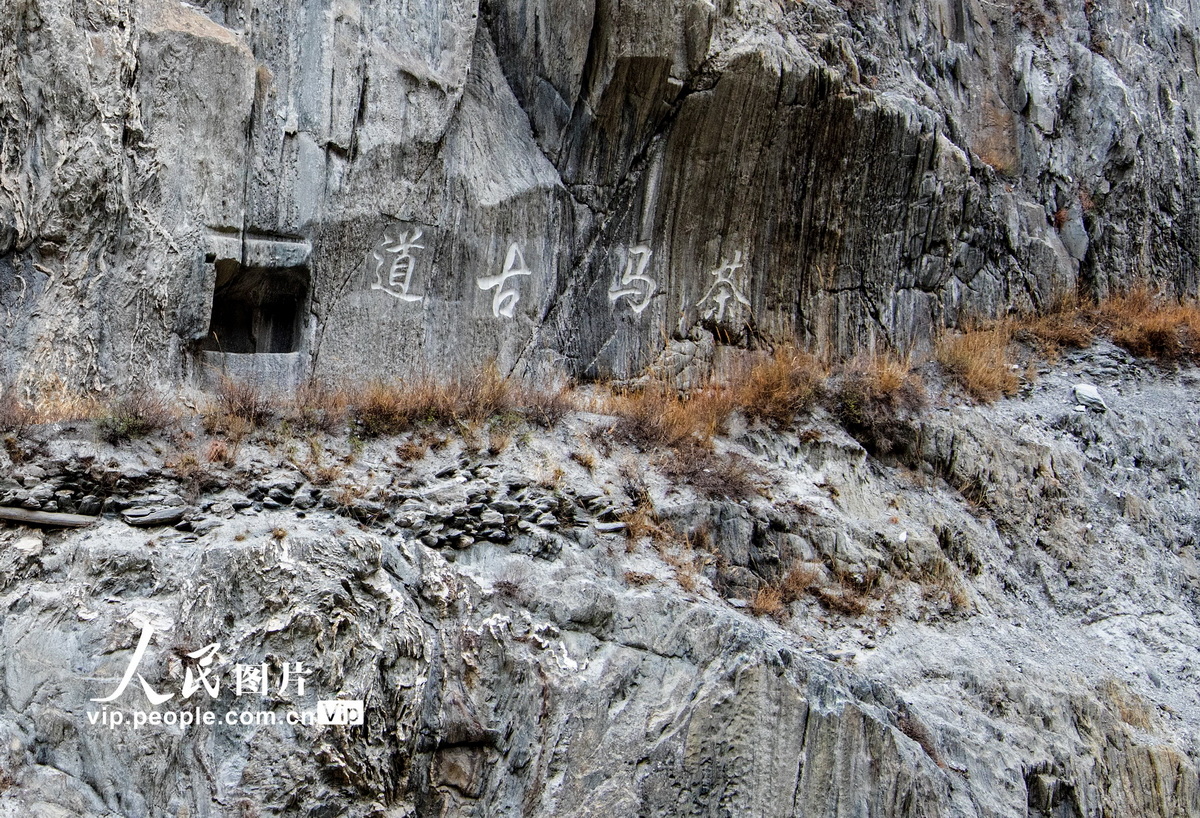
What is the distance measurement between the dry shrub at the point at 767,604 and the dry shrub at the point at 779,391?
86.2 inches

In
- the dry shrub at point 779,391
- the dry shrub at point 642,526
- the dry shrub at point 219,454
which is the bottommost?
the dry shrub at point 642,526

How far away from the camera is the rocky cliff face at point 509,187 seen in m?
9.56

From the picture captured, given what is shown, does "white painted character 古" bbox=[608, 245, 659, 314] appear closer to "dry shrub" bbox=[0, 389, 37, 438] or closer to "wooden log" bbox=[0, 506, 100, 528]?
"dry shrub" bbox=[0, 389, 37, 438]

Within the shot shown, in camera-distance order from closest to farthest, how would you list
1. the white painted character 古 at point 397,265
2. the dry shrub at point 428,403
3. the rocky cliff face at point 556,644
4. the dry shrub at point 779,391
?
the rocky cliff face at point 556,644 < the dry shrub at point 428,403 < the dry shrub at point 779,391 < the white painted character 古 at point 397,265

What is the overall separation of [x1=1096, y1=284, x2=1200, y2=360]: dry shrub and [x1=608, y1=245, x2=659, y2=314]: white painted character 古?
5.12 meters

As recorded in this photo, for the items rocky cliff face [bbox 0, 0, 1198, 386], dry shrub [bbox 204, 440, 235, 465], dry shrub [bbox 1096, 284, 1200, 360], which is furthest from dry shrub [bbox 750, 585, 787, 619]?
dry shrub [bbox 1096, 284, 1200, 360]

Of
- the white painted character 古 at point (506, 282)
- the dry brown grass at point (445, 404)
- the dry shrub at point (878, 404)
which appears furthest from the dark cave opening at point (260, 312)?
the dry shrub at point (878, 404)

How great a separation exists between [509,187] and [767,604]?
15.3ft

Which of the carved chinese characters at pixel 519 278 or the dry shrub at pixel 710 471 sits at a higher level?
the carved chinese characters at pixel 519 278

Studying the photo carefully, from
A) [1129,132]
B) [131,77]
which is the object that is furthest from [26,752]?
[1129,132]

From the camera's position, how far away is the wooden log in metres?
7.69

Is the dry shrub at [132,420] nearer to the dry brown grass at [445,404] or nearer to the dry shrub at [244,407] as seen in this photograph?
the dry shrub at [244,407]

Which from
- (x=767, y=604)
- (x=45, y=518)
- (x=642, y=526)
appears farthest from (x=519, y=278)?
(x=45, y=518)

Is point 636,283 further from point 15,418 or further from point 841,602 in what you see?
point 15,418
